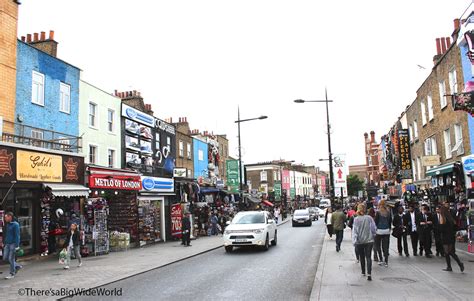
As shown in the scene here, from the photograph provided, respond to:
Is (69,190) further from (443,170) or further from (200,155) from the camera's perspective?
(200,155)

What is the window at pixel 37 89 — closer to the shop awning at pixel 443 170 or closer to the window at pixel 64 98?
the window at pixel 64 98

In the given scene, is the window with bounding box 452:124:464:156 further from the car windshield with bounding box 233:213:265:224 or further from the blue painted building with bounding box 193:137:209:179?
the blue painted building with bounding box 193:137:209:179

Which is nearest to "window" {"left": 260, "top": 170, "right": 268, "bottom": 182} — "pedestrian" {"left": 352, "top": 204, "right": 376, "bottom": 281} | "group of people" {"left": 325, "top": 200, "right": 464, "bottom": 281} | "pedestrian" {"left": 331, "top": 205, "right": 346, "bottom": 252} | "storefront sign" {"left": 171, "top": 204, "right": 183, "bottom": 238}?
"storefront sign" {"left": 171, "top": 204, "right": 183, "bottom": 238}

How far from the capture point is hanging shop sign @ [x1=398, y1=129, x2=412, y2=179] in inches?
1127

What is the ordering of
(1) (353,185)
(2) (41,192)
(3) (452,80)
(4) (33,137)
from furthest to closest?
1. (1) (353,185)
2. (3) (452,80)
3. (4) (33,137)
4. (2) (41,192)

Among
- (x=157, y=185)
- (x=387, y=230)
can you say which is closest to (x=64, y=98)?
(x=157, y=185)

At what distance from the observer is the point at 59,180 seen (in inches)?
642

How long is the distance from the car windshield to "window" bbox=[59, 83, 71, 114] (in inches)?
398

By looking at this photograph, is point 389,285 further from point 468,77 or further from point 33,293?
point 468,77

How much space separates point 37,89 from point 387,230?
1584cm

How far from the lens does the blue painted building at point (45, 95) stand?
17.2m

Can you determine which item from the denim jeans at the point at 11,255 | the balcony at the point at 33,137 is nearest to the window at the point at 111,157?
the balcony at the point at 33,137

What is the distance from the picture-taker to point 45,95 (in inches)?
732

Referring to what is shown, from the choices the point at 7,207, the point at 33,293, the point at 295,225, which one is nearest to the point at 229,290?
the point at 33,293
